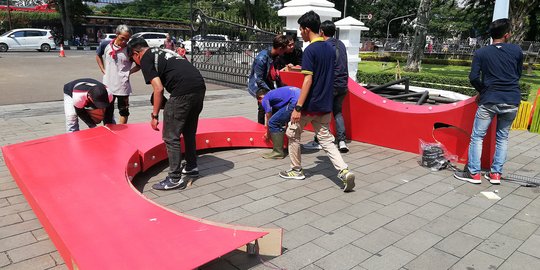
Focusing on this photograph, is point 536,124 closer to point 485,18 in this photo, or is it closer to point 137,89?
point 137,89

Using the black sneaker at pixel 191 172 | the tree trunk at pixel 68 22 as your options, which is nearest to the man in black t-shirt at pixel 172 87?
Result: the black sneaker at pixel 191 172

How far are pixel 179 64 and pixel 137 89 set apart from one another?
810 centimetres

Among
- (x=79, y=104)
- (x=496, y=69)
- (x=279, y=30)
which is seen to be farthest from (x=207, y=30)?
(x=496, y=69)

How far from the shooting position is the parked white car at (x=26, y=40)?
2530 centimetres

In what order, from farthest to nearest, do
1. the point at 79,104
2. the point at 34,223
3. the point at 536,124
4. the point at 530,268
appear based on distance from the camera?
1. the point at 536,124
2. the point at 79,104
3. the point at 34,223
4. the point at 530,268

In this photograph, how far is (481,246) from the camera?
303 centimetres

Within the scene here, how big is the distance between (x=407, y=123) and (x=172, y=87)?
3.24 metres

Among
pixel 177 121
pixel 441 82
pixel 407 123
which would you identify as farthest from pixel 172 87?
pixel 441 82

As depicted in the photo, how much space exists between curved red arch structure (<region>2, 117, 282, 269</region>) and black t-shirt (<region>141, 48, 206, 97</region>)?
85cm

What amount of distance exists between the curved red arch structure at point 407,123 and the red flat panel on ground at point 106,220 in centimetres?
333

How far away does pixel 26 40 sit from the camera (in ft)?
85.6

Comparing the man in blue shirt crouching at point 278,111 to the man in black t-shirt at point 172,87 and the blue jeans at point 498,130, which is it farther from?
the blue jeans at point 498,130

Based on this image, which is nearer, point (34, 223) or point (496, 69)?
point (34, 223)

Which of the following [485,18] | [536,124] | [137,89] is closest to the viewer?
[536,124]
